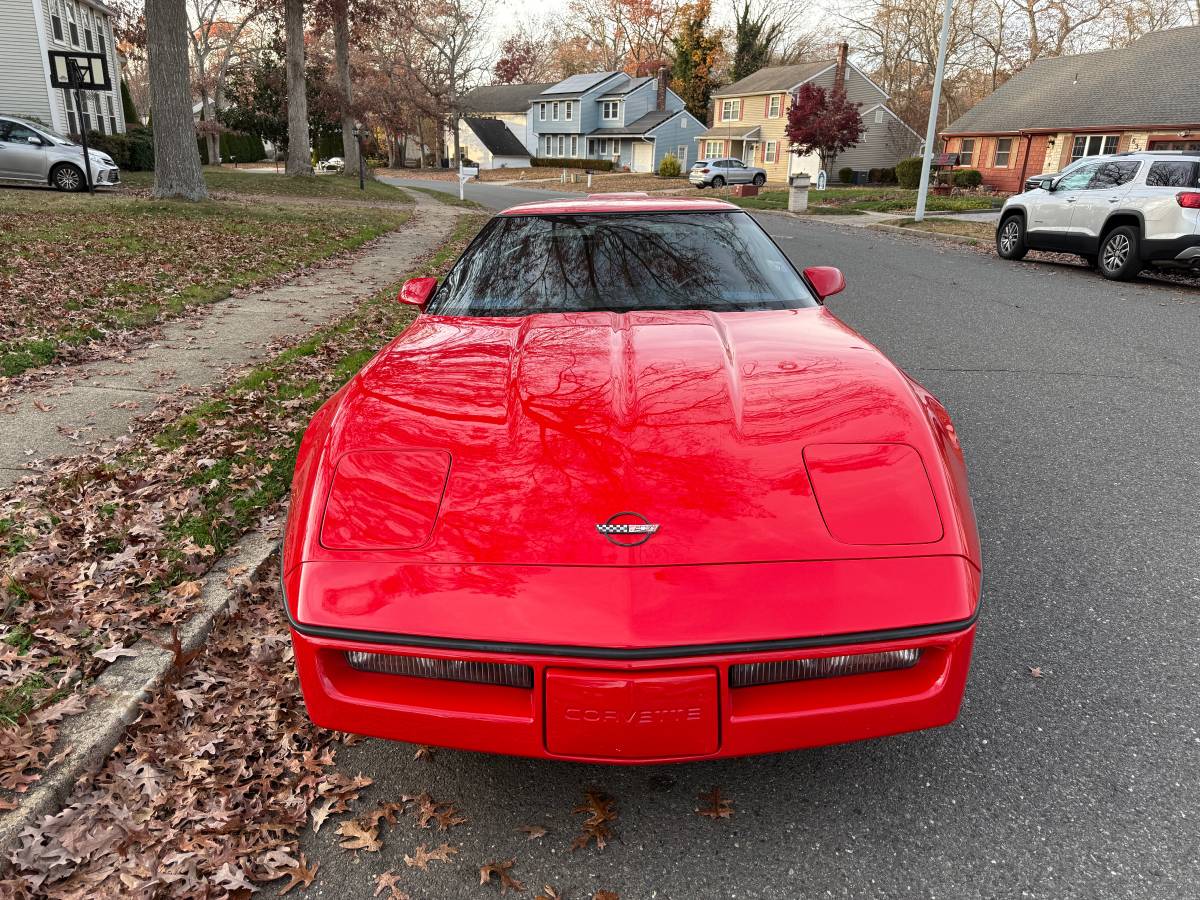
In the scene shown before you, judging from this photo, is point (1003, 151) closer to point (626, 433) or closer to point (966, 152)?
point (966, 152)

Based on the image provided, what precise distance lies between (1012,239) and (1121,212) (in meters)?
2.43

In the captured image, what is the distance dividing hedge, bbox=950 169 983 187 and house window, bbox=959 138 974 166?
289 centimetres

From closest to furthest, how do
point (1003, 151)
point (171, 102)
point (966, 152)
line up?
point (171, 102) < point (1003, 151) < point (966, 152)

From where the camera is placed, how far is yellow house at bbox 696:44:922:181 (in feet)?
165

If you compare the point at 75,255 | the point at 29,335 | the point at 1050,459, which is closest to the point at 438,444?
the point at 1050,459

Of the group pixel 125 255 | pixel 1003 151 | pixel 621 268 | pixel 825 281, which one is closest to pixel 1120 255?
pixel 825 281

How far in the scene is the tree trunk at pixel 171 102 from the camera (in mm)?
14641

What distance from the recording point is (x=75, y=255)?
392 inches

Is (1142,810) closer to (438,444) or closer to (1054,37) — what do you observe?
(438,444)

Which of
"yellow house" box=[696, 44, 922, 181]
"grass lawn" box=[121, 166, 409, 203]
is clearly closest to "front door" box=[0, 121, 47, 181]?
"grass lawn" box=[121, 166, 409, 203]

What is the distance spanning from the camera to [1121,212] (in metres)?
11.5

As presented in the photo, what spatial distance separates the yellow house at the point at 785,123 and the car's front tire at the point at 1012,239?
38364mm

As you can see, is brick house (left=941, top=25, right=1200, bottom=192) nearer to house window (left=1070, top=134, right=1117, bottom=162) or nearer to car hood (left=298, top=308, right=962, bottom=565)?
house window (left=1070, top=134, right=1117, bottom=162)

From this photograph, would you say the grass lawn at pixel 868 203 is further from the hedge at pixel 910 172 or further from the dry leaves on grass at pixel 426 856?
the dry leaves on grass at pixel 426 856
